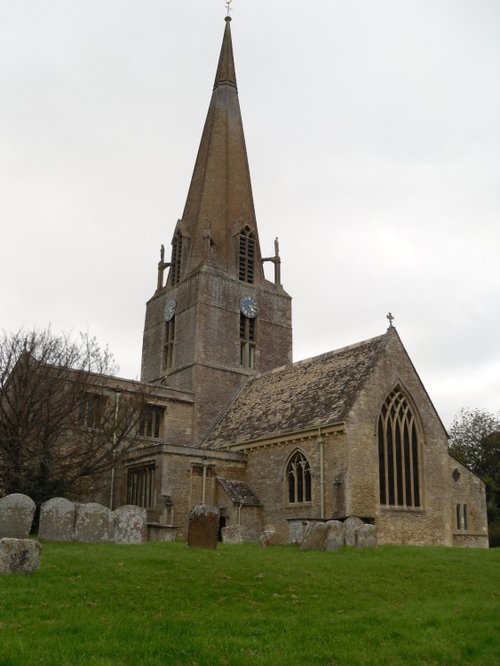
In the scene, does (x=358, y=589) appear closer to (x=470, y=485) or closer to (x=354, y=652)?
(x=354, y=652)

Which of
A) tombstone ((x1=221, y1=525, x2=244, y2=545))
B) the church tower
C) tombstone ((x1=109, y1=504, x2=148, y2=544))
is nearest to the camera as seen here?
tombstone ((x1=109, y1=504, x2=148, y2=544))

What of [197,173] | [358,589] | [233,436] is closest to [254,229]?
[197,173]

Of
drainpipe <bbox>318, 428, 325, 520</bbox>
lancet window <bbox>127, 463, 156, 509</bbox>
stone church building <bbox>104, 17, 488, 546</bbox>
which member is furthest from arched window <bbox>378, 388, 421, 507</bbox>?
lancet window <bbox>127, 463, 156, 509</bbox>

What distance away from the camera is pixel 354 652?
7.80 m

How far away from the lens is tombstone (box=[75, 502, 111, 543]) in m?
16.1

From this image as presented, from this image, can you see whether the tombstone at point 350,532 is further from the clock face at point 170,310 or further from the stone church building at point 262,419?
the clock face at point 170,310

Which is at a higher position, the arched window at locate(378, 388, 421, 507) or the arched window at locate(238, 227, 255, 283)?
the arched window at locate(238, 227, 255, 283)

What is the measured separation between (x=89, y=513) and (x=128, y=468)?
11747 millimetres

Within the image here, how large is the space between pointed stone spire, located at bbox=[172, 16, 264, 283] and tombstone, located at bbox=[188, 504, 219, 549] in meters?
20.8

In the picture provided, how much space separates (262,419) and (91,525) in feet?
43.9

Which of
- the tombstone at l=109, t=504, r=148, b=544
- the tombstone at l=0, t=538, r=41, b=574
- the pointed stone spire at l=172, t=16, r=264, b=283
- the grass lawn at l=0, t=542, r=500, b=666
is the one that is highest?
the pointed stone spire at l=172, t=16, r=264, b=283

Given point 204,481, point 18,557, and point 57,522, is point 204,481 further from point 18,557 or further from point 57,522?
point 18,557

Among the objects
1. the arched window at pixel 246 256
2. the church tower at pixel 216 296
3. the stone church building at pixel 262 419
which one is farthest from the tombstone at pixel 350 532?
the arched window at pixel 246 256

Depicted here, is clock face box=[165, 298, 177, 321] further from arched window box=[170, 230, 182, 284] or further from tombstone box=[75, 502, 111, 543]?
tombstone box=[75, 502, 111, 543]
